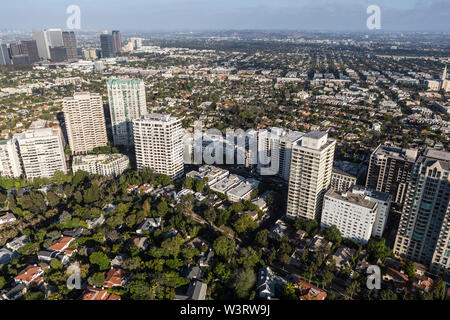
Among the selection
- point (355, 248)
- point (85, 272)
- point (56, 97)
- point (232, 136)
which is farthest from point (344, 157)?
point (56, 97)

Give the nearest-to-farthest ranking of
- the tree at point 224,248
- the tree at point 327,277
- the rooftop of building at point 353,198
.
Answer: the tree at point 327,277, the tree at point 224,248, the rooftop of building at point 353,198

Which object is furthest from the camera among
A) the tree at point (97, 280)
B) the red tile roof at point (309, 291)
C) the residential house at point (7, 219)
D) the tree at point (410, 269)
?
the residential house at point (7, 219)

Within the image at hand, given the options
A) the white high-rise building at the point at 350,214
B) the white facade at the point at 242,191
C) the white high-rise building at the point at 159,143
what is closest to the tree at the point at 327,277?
the white high-rise building at the point at 350,214

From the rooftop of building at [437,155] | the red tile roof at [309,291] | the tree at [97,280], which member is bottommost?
the red tile roof at [309,291]

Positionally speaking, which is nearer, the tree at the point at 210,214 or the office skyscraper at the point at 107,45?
the tree at the point at 210,214

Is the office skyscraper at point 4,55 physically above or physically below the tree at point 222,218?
above

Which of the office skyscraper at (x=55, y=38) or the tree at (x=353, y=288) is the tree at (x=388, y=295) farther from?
the office skyscraper at (x=55, y=38)

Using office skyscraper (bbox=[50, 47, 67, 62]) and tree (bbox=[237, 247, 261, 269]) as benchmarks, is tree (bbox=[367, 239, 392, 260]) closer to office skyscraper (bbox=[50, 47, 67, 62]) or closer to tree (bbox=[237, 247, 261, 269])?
tree (bbox=[237, 247, 261, 269])
